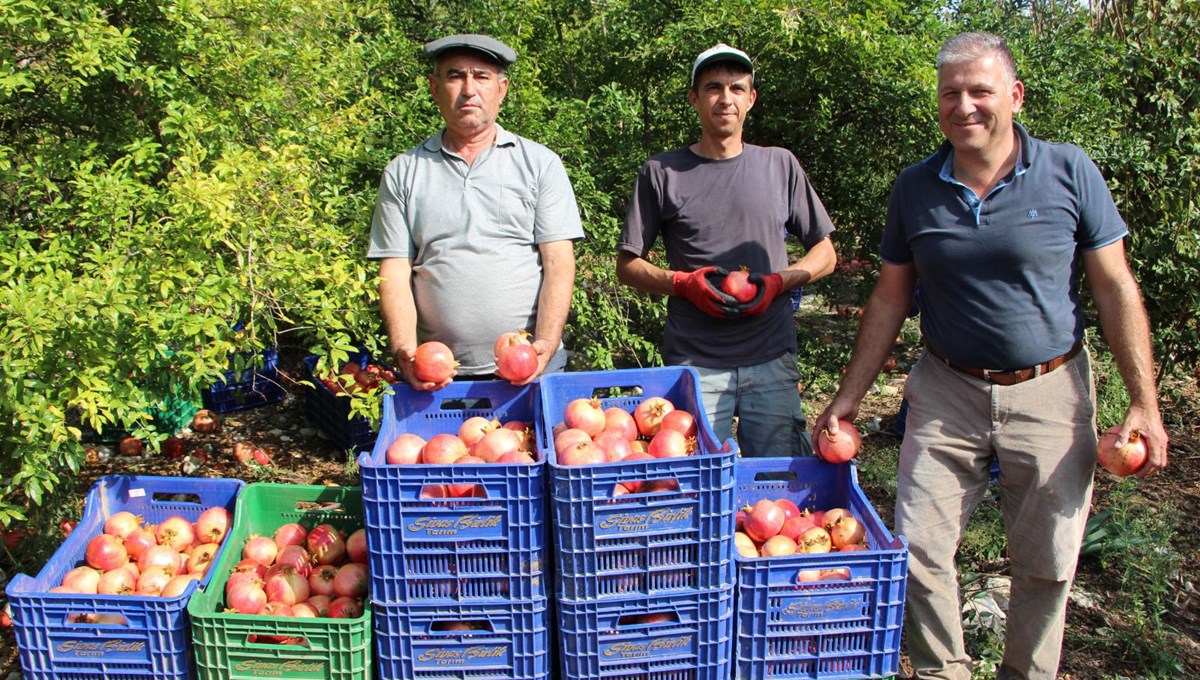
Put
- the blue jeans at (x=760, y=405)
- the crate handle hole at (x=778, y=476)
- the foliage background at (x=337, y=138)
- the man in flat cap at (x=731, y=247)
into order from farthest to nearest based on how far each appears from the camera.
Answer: the blue jeans at (x=760, y=405)
the man in flat cap at (x=731, y=247)
the crate handle hole at (x=778, y=476)
the foliage background at (x=337, y=138)

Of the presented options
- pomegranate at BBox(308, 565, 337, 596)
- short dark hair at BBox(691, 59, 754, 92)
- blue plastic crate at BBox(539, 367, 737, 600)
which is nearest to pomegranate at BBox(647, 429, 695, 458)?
blue plastic crate at BBox(539, 367, 737, 600)

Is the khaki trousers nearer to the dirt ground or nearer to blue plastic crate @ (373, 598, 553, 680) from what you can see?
the dirt ground

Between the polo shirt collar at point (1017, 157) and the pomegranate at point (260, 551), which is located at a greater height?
the polo shirt collar at point (1017, 157)

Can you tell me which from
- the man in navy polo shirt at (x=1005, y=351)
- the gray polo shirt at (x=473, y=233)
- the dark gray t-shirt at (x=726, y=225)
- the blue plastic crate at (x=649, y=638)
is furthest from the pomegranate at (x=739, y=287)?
the blue plastic crate at (x=649, y=638)

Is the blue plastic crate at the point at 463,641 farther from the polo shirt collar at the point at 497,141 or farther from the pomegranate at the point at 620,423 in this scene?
the polo shirt collar at the point at 497,141

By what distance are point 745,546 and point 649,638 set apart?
466 millimetres

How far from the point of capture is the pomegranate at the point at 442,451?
9.38 ft

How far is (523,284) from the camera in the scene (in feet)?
11.6

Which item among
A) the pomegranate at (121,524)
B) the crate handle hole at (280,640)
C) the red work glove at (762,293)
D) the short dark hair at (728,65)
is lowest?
the crate handle hole at (280,640)

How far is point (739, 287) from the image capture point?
3.57 meters

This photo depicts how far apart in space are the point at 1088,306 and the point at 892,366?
148 cm

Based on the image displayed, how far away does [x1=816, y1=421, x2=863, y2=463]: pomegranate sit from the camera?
3225 millimetres

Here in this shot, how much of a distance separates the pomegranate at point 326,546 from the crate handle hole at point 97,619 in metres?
0.62

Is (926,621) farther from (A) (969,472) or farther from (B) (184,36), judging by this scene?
(B) (184,36)
